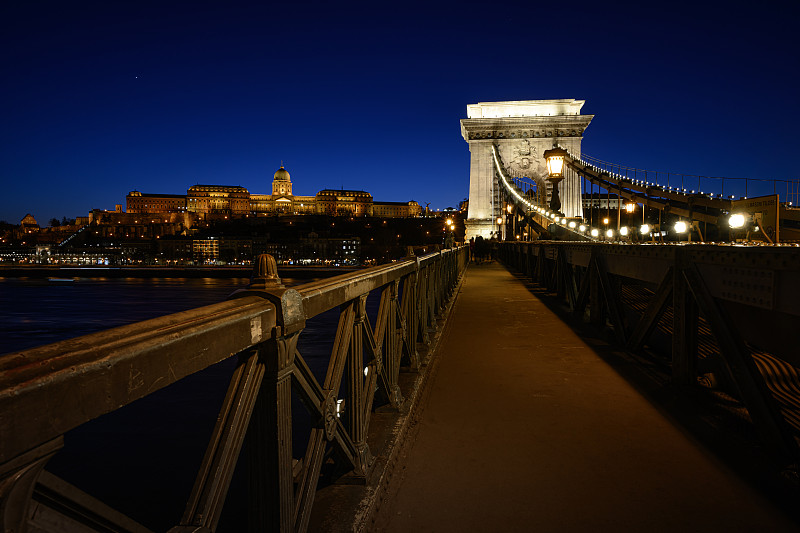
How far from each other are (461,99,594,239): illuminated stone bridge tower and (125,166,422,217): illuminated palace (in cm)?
13237

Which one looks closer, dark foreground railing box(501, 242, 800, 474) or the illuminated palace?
dark foreground railing box(501, 242, 800, 474)

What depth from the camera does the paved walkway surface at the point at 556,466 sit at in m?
2.69

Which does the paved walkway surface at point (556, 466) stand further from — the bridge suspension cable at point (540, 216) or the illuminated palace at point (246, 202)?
the illuminated palace at point (246, 202)

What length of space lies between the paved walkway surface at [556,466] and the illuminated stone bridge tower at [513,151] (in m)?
46.6

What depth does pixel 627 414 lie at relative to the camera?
4.27m

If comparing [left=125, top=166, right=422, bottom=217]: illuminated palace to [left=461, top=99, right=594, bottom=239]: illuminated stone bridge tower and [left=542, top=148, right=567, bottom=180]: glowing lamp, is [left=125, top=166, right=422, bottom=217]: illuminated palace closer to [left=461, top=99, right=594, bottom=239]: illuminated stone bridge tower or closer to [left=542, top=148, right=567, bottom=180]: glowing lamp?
[left=461, top=99, right=594, bottom=239]: illuminated stone bridge tower

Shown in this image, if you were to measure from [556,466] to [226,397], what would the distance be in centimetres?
248

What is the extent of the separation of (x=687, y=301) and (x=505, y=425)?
2156mm

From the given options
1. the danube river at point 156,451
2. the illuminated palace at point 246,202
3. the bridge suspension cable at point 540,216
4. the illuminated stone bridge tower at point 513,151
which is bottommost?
the danube river at point 156,451

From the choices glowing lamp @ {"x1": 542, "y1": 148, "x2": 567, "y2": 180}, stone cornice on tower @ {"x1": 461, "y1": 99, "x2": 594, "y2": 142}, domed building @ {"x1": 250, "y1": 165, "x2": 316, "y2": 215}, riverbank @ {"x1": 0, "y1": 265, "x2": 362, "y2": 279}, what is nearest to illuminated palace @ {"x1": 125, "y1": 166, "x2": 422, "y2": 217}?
domed building @ {"x1": 250, "y1": 165, "x2": 316, "y2": 215}

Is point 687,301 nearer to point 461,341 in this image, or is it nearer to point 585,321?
point 461,341

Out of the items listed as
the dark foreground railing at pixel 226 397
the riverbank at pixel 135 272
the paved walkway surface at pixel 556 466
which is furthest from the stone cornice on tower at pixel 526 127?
the dark foreground railing at pixel 226 397

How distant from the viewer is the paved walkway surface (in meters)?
2.69

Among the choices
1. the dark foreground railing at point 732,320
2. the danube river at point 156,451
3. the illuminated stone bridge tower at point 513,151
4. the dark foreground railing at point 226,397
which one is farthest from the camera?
the illuminated stone bridge tower at point 513,151
